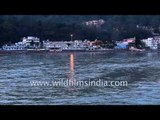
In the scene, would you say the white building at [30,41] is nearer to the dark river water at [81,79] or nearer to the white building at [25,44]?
the white building at [25,44]

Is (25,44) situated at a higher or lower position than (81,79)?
higher

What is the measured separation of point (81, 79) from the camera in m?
5.24

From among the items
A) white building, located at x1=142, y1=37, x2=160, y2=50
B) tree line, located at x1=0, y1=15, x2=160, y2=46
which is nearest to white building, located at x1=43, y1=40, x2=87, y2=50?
tree line, located at x1=0, y1=15, x2=160, y2=46

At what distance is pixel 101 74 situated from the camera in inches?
207

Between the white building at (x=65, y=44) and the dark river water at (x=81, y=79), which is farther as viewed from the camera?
the white building at (x=65, y=44)

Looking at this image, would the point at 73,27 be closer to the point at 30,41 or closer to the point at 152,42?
the point at 30,41

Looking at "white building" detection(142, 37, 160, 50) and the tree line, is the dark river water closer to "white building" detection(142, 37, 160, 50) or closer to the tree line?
"white building" detection(142, 37, 160, 50)

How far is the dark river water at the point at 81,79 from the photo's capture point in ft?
17.2

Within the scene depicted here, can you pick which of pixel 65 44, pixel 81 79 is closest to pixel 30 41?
pixel 65 44

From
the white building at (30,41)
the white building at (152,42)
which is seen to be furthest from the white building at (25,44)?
the white building at (152,42)

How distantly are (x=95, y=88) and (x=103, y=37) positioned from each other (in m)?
0.56

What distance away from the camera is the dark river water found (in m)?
5.23
